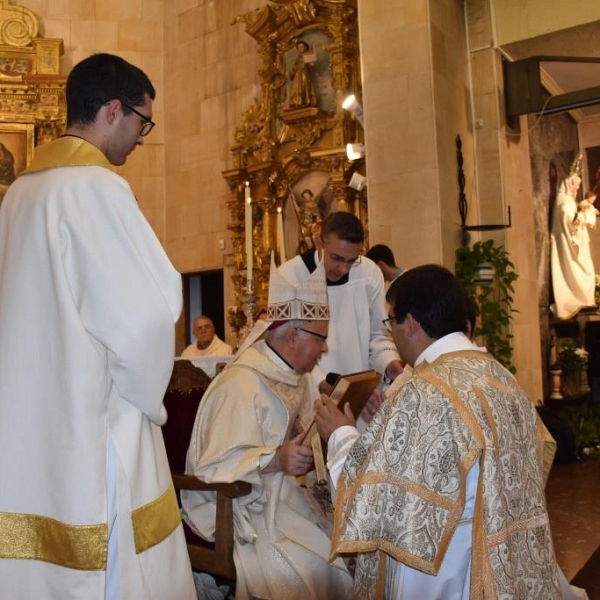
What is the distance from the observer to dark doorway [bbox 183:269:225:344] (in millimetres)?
11648

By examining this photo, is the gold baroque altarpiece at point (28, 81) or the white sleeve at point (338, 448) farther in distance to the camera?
the gold baroque altarpiece at point (28, 81)

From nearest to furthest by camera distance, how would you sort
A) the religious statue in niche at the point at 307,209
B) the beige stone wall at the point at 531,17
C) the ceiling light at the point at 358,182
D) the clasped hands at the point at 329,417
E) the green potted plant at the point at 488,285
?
1. the clasped hands at the point at 329,417
2. the green potted plant at the point at 488,285
3. the beige stone wall at the point at 531,17
4. the ceiling light at the point at 358,182
5. the religious statue in niche at the point at 307,209

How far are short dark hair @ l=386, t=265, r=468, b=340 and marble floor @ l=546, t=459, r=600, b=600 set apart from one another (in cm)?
233

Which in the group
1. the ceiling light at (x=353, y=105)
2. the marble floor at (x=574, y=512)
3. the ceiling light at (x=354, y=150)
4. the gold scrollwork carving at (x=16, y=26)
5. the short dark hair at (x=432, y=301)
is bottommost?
the marble floor at (x=574, y=512)

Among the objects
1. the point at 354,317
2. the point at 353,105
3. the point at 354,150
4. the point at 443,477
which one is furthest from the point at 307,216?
the point at 443,477

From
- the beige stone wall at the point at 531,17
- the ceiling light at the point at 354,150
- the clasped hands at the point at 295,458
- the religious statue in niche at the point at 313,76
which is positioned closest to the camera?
the clasped hands at the point at 295,458

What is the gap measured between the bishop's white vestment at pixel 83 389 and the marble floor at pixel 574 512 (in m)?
3.00

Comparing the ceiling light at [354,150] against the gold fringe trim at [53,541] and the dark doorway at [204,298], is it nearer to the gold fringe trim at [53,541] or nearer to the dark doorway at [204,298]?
the dark doorway at [204,298]

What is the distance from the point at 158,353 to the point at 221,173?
950 centimetres

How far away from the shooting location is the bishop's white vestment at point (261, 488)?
2803 millimetres

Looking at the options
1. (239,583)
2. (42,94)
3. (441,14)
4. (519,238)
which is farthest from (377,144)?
(42,94)

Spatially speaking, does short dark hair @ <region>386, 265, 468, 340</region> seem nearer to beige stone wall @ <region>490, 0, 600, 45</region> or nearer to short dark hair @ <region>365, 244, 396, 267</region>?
short dark hair @ <region>365, 244, 396, 267</region>

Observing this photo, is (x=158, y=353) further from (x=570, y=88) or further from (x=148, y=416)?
(x=570, y=88)

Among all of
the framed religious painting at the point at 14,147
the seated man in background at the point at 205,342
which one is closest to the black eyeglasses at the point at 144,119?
the seated man in background at the point at 205,342
